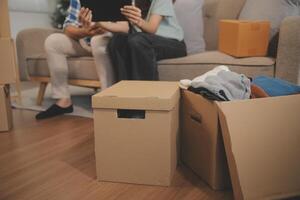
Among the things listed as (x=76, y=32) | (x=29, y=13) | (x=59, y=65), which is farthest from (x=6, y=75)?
(x=29, y=13)

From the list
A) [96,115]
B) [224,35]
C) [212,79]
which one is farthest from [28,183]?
[224,35]

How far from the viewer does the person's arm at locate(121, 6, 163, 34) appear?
1475mm

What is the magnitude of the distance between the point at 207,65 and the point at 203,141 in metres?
0.53

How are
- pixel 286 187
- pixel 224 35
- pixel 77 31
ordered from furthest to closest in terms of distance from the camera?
pixel 77 31 < pixel 224 35 < pixel 286 187

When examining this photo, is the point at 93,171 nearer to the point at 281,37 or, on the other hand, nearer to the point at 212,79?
the point at 212,79

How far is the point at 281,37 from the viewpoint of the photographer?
131 centimetres

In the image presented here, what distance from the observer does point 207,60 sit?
146 cm

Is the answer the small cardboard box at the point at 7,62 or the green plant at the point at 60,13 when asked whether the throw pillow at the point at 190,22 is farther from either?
the green plant at the point at 60,13

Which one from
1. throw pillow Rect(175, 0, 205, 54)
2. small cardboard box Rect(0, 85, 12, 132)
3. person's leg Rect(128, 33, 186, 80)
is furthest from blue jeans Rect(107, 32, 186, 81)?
small cardboard box Rect(0, 85, 12, 132)

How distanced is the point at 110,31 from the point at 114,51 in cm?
11

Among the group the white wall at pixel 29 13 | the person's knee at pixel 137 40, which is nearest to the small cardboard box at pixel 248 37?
the person's knee at pixel 137 40

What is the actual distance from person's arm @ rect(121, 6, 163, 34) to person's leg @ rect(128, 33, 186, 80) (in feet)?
0.14

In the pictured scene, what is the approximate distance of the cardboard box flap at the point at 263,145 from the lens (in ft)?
2.76

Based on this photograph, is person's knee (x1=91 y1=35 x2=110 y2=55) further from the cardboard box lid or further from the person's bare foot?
the cardboard box lid
